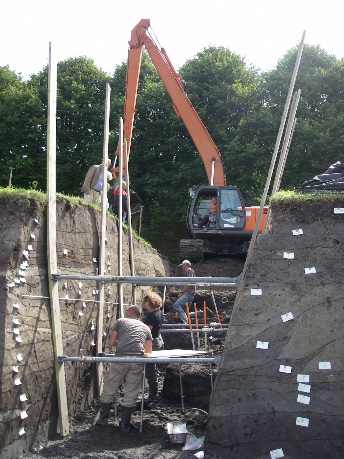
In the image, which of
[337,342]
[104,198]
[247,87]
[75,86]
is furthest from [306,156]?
[337,342]

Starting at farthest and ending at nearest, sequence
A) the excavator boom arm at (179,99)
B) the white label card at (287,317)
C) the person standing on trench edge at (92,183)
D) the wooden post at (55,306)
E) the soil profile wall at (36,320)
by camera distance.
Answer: the excavator boom arm at (179,99) < the person standing on trench edge at (92,183) < the wooden post at (55,306) < the white label card at (287,317) < the soil profile wall at (36,320)

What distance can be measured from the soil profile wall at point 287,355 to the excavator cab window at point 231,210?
10281mm

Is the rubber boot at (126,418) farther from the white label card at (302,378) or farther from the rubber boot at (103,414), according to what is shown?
the white label card at (302,378)

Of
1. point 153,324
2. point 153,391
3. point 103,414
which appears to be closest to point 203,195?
point 153,324

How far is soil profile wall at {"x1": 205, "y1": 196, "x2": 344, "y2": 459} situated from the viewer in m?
6.29

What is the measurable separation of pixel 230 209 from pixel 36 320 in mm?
10998

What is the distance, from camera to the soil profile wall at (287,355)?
6285 millimetres

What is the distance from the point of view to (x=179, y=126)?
27656 mm

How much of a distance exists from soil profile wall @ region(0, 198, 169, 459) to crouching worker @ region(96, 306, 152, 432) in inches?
22.1

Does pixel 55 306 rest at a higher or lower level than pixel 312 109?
lower

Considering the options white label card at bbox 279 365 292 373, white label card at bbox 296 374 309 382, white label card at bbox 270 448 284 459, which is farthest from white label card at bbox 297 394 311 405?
white label card at bbox 270 448 284 459

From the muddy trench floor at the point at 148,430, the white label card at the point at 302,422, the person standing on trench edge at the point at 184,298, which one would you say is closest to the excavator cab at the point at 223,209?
the person standing on trench edge at the point at 184,298

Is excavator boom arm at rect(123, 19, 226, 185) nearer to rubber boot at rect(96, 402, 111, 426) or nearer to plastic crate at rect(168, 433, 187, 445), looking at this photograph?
rubber boot at rect(96, 402, 111, 426)

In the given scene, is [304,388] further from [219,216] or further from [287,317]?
[219,216]
